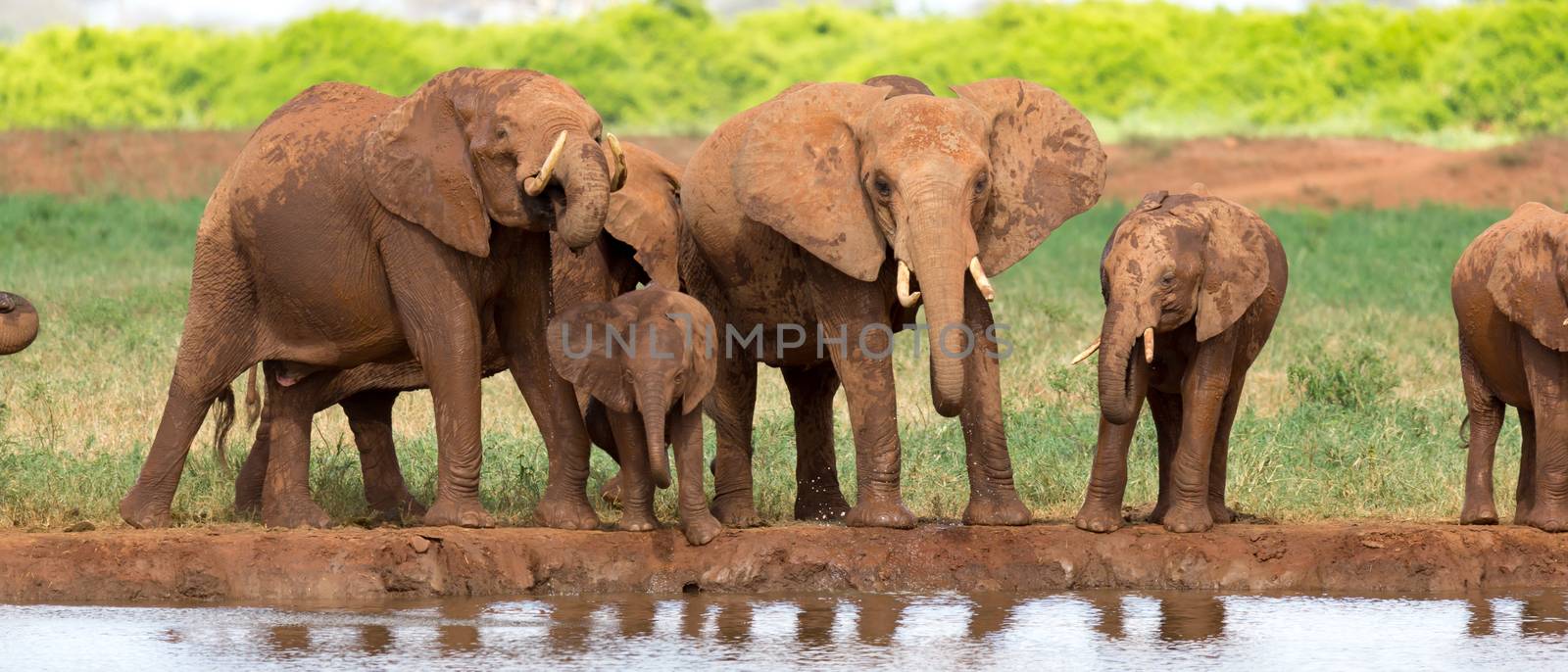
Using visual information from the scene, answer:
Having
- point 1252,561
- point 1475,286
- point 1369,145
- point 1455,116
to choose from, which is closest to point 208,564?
point 1252,561

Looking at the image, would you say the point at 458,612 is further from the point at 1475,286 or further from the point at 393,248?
the point at 1475,286

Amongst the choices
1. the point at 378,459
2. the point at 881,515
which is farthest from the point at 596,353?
the point at 378,459

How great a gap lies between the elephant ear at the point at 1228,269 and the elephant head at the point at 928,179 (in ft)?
2.06

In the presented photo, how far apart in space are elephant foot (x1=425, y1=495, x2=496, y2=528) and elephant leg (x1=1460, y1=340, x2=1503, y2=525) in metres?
4.30

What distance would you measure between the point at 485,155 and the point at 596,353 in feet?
3.09

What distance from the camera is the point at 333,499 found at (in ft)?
35.7

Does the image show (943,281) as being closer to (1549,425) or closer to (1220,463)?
(1220,463)

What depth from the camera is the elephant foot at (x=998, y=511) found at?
9.94 metres

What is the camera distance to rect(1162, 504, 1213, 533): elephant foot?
980cm

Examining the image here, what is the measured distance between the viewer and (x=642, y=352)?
30.8ft

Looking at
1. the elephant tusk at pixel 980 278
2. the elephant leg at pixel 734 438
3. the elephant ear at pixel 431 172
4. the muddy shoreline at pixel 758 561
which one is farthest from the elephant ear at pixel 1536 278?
the elephant ear at pixel 431 172

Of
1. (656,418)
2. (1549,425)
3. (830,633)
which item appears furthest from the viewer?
(1549,425)

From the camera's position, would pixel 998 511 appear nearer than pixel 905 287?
No

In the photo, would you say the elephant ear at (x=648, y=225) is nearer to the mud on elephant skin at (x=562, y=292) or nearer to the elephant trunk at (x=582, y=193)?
the mud on elephant skin at (x=562, y=292)
